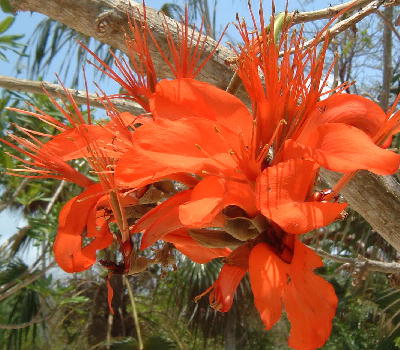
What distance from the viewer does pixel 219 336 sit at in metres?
5.85

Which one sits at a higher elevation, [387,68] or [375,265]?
[387,68]

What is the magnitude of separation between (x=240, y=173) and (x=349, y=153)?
3.6 inches

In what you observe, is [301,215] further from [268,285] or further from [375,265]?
[375,265]

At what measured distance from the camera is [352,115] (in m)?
0.48

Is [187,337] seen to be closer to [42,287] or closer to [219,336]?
[219,336]

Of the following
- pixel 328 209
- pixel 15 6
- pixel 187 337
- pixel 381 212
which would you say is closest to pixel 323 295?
pixel 328 209

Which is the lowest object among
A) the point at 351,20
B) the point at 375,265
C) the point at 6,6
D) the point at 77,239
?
the point at 375,265

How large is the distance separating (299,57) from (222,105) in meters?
0.12

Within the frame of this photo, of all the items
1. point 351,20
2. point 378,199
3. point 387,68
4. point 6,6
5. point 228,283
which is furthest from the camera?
point 387,68

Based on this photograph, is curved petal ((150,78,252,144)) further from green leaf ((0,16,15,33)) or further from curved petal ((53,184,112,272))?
green leaf ((0,16,15,33))

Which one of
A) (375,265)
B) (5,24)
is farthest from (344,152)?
(5,24)

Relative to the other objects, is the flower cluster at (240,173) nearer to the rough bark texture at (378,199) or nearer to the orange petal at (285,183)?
the orange petal at (285,183)

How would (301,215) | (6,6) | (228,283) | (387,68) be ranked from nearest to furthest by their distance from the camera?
(301,215), (228,283), (6,6), (387,68)

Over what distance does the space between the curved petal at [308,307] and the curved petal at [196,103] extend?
14 cm
